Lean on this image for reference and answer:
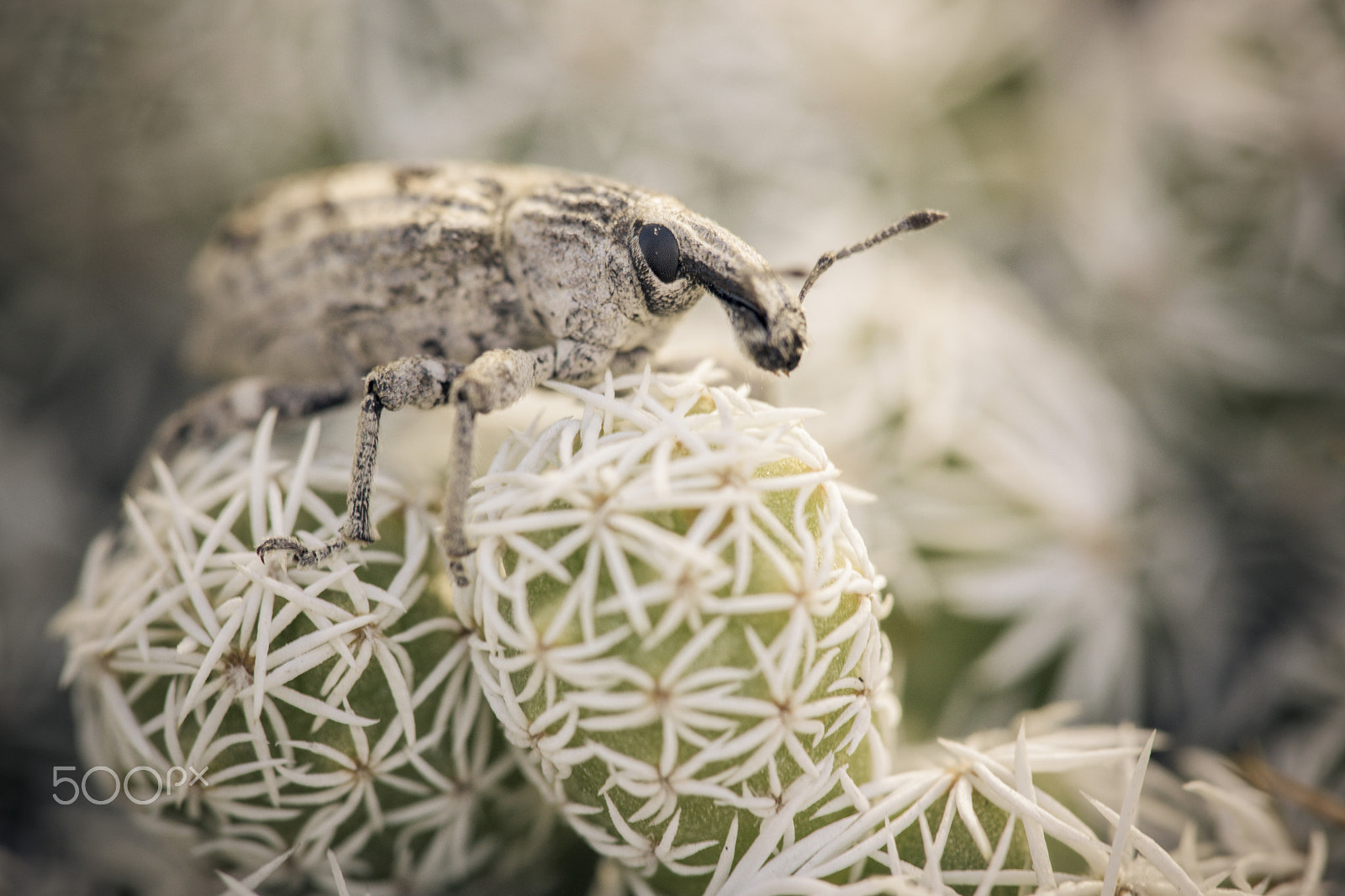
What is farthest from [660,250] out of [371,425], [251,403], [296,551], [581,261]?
[251,403]

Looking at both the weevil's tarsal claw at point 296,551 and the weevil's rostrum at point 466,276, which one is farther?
the weevil's rostrum at point 466,276

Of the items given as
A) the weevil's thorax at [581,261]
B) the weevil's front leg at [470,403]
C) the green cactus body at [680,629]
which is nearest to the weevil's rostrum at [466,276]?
the weevil's thorax at [581,261]

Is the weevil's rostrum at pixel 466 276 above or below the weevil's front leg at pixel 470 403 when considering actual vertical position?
above

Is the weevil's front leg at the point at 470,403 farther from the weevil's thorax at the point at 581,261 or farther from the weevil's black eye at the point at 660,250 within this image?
the weevil's black eye at the point at 660,250

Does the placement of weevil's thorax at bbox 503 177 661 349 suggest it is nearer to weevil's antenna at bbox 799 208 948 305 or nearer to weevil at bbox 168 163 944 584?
weevil at bbox 168 163 944 584

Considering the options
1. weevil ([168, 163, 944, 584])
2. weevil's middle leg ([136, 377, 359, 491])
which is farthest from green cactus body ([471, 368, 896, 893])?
weevil's middle leg ([136, 377, 359, 491])

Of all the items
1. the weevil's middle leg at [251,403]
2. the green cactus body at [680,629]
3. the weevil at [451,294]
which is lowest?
the green cactus body at [680,629]

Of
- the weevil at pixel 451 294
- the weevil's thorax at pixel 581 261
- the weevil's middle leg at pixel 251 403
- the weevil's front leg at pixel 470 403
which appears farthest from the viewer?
the weevil's middle leg at pixel 251 403

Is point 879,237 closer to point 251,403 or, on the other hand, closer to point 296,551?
point 296,551
